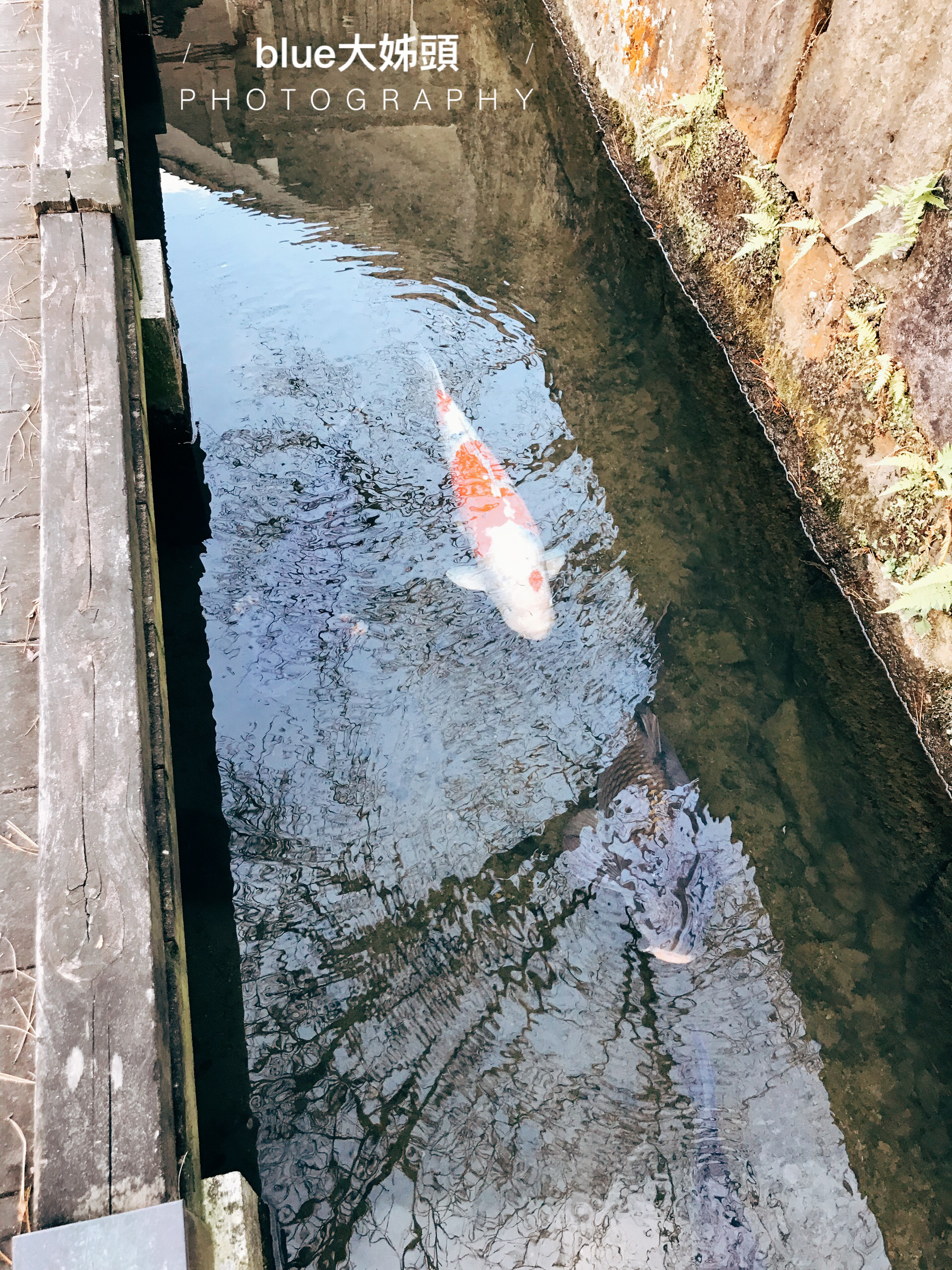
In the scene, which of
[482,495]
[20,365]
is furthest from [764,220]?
[20,365]

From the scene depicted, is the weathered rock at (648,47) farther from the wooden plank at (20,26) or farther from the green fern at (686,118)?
the wooden plank at (20,26)

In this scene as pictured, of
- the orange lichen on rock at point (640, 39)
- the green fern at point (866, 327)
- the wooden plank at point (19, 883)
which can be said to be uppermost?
the orange lichen on rock at point (640, 39)

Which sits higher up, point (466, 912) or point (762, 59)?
point (762, 59)

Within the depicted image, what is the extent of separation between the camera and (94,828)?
2275 mm

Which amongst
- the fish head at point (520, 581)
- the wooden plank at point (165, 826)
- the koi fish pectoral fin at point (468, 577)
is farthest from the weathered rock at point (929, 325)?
the wooden plank at point (165, 826)

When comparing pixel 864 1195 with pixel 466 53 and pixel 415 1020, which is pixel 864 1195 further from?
pixel 466 53

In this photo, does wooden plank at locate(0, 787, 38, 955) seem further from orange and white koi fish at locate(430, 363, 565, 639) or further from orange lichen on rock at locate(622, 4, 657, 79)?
orange lichen on rock at locate(622, 4, 657, 79)

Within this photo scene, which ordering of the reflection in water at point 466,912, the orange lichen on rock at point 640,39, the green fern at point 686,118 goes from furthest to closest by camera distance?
the orange lichen on rock at point 640,39 → the green fern at point 686,118 → the reflection in water at point 466,912

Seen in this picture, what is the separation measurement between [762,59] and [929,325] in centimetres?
261

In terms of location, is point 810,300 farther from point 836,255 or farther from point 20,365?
point 20,365

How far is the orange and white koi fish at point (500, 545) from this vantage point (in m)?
4.59

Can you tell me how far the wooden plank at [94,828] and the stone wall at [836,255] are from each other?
3708 millimetres

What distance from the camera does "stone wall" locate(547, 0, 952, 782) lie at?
4.32 metres

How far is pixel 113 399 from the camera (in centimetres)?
314
